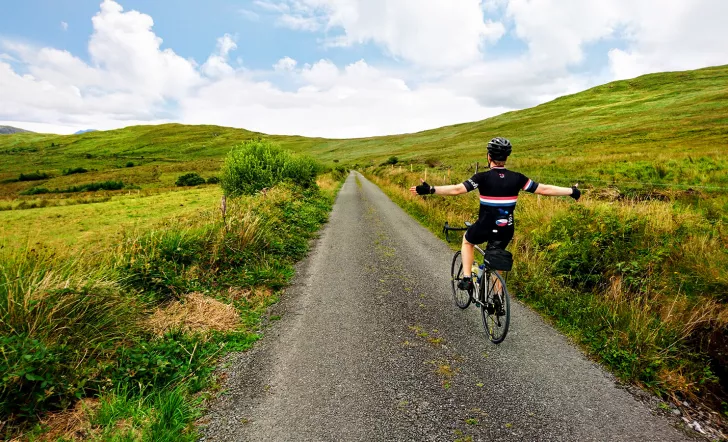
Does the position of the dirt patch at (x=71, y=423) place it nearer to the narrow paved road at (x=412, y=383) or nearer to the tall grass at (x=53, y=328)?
the tall grass at (x=53, y=328)

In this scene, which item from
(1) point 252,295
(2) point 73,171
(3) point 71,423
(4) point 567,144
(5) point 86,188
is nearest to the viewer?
(3) point 71,423

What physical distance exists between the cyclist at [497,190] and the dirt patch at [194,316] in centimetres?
379

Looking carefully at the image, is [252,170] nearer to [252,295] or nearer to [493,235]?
[252,295]

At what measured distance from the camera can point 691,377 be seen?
12.9 feet

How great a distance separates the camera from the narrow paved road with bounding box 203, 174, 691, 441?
343 cm

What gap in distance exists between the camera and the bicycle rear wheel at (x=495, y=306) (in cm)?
496

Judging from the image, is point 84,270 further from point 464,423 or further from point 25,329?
point 464,423

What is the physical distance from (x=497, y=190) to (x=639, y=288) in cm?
326

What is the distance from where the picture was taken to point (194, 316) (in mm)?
5555

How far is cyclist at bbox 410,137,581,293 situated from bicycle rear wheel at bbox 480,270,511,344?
22.7 inches

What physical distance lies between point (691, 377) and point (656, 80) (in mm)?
169272

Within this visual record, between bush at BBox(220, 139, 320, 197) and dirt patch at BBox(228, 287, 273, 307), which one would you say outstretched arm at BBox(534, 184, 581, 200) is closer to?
dirt patch at BBox(228, 287, 273, 307)

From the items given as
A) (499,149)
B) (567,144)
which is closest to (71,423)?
(499,149)

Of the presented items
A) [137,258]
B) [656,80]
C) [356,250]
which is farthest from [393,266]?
[656,80]
